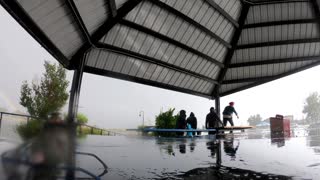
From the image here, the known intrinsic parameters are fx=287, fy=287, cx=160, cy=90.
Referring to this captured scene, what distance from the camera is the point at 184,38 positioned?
21.3 meters

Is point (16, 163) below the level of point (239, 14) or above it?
below

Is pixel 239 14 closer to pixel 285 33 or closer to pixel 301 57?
pixel 285 33

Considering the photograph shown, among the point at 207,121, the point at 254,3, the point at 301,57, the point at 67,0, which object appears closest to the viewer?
the point at 67,0

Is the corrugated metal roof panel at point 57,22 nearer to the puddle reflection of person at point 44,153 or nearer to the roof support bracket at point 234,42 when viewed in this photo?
the puddle reflection of person at point 44,153

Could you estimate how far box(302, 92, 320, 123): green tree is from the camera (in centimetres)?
9069

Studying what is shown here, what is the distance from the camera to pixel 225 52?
83.0 ft

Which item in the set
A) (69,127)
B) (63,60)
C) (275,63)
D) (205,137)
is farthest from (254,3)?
(69,127)

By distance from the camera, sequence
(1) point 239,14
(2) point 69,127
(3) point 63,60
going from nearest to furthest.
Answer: (2) point 69,127
(3) point 63,60
(1) point 239,14

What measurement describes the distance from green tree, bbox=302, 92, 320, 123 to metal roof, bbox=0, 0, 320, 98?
73.8m

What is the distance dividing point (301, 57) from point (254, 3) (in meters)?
7.65

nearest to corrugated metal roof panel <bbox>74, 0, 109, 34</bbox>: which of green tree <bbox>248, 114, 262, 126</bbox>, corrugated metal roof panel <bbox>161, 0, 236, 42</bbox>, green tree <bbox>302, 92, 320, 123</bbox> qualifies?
corrugated metal roof panel <bbox>161, 0, 236, 42</bbox>

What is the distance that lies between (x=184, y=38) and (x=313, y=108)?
8463 cm

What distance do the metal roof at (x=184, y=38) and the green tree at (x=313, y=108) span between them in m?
73.8

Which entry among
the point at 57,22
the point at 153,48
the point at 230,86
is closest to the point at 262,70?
the point at 230,86
